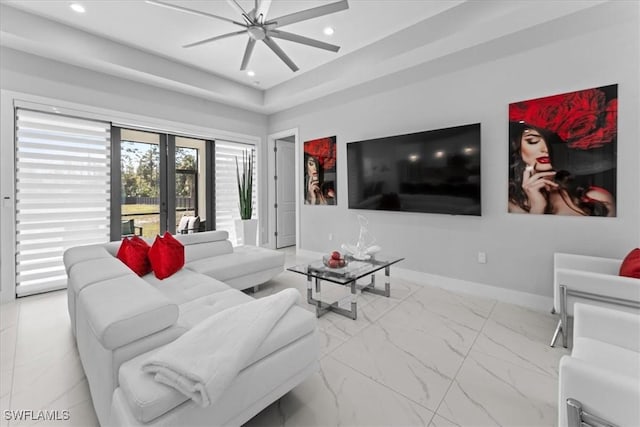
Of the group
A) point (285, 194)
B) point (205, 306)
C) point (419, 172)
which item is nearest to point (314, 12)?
point (419, 172)

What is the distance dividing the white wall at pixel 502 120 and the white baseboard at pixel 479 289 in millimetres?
65

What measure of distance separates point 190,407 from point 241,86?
4810mm

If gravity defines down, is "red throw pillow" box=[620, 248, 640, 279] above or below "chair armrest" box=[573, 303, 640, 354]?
above

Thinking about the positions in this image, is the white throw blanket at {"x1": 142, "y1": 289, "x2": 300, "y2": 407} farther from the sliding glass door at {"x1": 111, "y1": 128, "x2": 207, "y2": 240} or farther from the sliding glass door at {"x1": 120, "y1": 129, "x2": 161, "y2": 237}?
the sliding glass door at {"x1": 120, "y1": 129, "x2": 161, "y2": 237}

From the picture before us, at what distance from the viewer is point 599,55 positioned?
2514 millimetres

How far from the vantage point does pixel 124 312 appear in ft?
4.20

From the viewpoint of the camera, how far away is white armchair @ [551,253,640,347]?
181cm

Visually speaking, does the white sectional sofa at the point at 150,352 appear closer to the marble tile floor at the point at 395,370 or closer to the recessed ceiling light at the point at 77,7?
the marble tile floor at the point at 395,370

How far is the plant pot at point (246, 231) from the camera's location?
504cm

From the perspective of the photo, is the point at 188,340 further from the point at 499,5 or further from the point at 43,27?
the point at 43,27

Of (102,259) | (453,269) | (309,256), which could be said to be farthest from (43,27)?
(453,269)

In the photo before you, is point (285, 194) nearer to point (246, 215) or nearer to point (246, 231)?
point (246, 215)

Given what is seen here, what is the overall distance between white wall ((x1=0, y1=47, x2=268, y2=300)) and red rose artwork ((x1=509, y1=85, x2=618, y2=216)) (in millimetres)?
4348

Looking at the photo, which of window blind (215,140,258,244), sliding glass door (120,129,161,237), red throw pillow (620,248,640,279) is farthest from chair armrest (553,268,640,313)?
sliding glass door (120,129,161,237)
